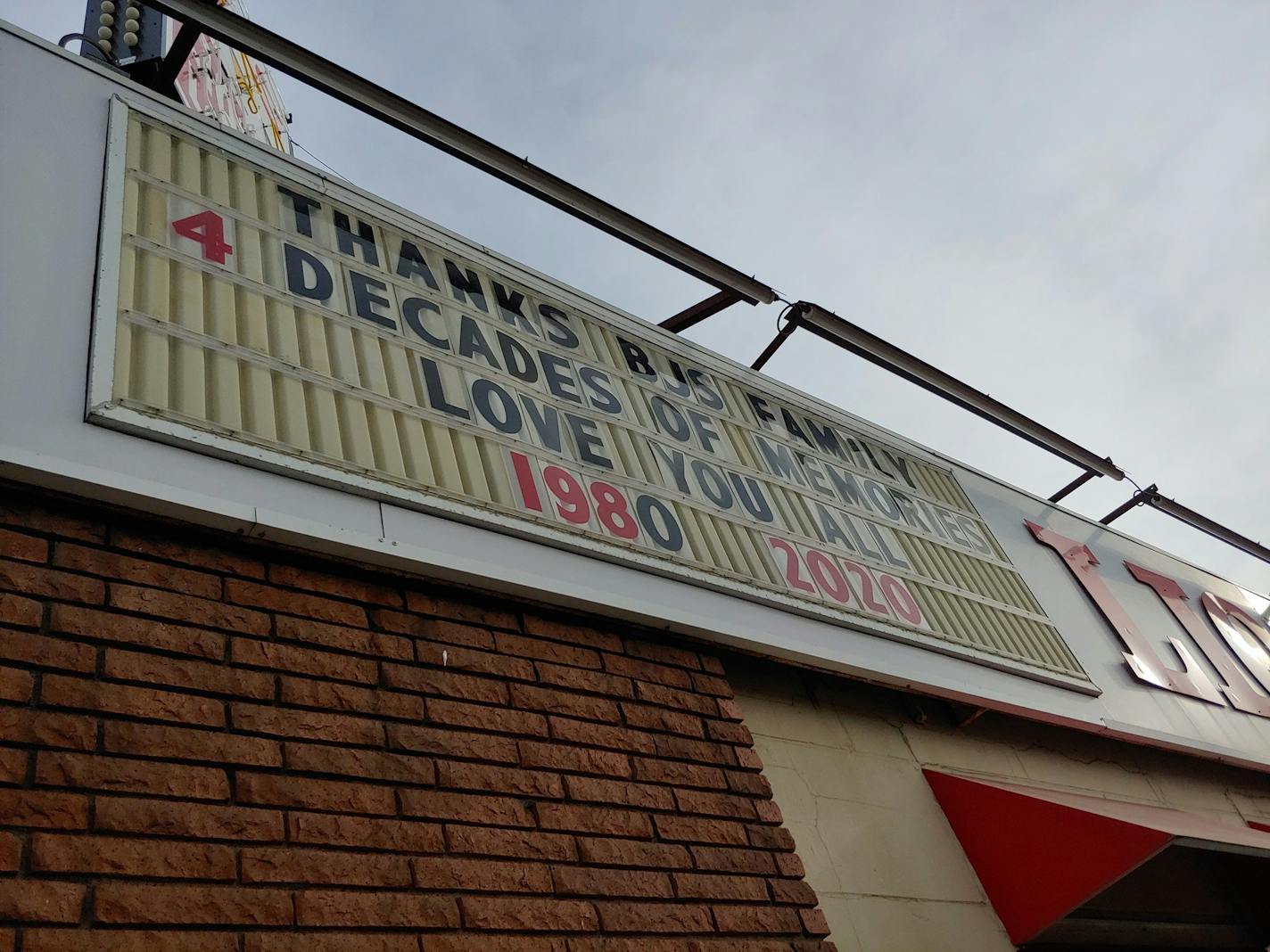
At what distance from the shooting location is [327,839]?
2771 millimetres

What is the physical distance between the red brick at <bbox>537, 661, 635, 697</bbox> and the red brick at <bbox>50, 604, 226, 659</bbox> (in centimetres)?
117

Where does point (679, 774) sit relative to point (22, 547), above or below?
below

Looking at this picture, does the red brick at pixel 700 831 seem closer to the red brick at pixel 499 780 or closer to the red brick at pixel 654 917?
the red brick at pixel 654 917

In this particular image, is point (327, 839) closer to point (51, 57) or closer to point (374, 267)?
point (374, 267)

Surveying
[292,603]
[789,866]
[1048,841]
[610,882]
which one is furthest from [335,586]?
[1048,841]

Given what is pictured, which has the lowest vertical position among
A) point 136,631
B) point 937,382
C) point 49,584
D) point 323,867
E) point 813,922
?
point 813,922

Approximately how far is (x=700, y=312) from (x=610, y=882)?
13.9ft

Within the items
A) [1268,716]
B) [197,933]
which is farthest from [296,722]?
[1268,716]

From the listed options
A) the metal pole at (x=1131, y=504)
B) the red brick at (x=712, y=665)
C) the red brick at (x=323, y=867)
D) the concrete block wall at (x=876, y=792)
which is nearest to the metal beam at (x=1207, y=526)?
the metal pole at (x=1131, y=504)

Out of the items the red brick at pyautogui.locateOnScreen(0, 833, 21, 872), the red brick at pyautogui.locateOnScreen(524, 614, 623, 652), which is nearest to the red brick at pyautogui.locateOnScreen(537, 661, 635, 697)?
the red brick at pyautogui.locateOnScreen(524, 614, 623, 652)

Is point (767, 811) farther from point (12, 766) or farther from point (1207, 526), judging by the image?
point (1207, 526)

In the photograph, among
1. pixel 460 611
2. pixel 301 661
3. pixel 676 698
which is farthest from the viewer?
pixel 676 698

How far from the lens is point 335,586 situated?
3.37 meters

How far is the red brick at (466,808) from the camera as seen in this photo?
9.90 feet
